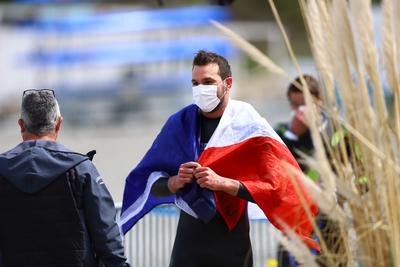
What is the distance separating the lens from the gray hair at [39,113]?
4.32 metres

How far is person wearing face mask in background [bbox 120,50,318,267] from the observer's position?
14.8ft

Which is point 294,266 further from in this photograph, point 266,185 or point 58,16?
point 58,16

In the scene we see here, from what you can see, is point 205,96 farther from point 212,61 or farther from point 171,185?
point 171,185

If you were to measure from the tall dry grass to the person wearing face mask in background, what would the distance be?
1.50 m

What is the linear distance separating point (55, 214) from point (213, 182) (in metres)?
0.74

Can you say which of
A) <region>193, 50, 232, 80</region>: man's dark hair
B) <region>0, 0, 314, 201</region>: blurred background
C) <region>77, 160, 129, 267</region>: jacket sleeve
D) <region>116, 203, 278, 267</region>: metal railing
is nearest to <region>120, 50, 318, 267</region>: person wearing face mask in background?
<region>193, 50, 232, 80</region>: man's dark hair

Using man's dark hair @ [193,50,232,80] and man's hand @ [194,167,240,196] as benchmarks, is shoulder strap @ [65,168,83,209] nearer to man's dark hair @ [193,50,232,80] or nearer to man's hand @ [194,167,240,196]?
man's hand @ [194,167,240,196]

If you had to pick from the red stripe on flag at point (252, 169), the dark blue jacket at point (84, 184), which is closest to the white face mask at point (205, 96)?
the red stripe on flag at point (252, 169)

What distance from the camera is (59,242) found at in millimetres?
4234

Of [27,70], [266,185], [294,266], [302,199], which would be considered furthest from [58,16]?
[302,199]

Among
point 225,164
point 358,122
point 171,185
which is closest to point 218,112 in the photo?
point 225,164

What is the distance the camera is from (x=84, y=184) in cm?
422

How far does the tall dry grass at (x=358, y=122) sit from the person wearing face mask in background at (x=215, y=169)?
4.91 ft

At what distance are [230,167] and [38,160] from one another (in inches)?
38.3
